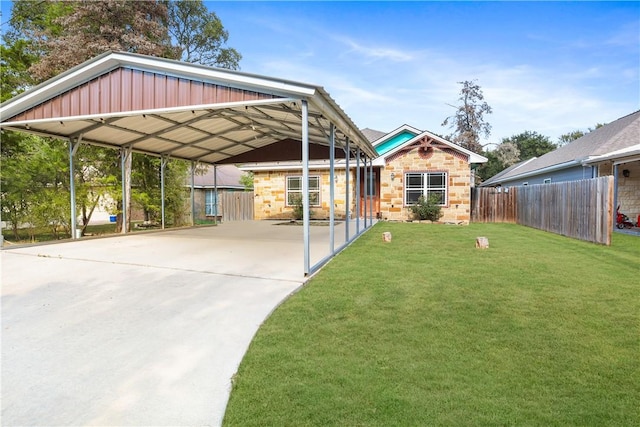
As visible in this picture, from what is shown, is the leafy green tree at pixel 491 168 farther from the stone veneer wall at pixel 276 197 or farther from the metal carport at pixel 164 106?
the metal carport at pixel 164 106

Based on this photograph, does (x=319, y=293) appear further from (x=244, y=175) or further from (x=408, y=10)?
(x=244, y=175)

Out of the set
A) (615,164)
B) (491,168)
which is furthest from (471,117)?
(615,164)

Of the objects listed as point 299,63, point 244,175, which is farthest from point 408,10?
point 244,175

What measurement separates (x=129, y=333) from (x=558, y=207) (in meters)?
11.9

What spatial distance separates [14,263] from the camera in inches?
245

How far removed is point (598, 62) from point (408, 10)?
10258 mm

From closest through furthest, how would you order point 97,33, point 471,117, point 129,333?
point 129,333, point 97,33, point 471,117

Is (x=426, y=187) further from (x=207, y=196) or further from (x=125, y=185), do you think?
(x=207, y=196)

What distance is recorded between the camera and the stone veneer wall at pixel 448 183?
49.9ft

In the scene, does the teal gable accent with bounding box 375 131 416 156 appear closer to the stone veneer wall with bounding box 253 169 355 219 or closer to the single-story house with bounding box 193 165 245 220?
the stone veneer wall with bounding box 253 169 355 219

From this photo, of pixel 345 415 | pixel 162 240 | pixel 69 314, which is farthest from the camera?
pixel 162 240

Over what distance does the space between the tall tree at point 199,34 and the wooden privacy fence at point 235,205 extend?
646 centimetres

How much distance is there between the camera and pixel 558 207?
11008mm

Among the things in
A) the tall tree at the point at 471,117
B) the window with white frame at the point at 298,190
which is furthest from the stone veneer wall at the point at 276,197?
the tall tree at the point at 471,117
